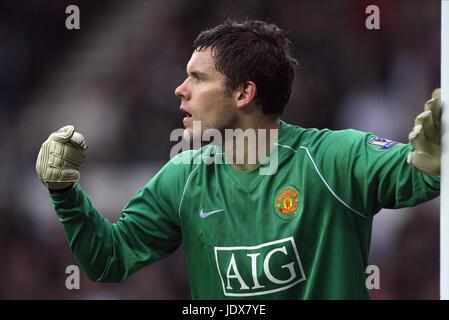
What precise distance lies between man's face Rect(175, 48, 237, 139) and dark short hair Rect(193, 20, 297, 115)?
36mm

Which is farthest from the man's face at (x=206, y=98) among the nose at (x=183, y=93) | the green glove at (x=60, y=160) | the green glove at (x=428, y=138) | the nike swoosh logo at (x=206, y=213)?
the green glove at (x=428, y=138)

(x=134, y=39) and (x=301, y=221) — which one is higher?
(x=134, y=39)

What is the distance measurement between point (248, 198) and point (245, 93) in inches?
17.9

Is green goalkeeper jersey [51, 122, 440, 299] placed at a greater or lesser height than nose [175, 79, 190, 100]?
lesser

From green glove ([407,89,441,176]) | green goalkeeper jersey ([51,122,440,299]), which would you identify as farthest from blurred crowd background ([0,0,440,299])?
green glove ([407,89,441,176])

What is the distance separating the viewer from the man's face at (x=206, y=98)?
3.54 m

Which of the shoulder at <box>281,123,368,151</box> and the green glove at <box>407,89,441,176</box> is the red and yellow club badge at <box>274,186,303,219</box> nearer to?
the shoulder at <box>281,123,368,151</box>

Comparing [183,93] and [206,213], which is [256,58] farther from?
[206,213]

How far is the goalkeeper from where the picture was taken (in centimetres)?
330

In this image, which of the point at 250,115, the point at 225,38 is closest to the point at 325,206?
the point at 250,115

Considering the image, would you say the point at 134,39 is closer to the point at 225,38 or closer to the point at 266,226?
the point at 225,38

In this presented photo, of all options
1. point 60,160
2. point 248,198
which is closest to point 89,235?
point 60,160

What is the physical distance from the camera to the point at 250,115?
12.0 ft

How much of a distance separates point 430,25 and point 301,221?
401 centimetres
